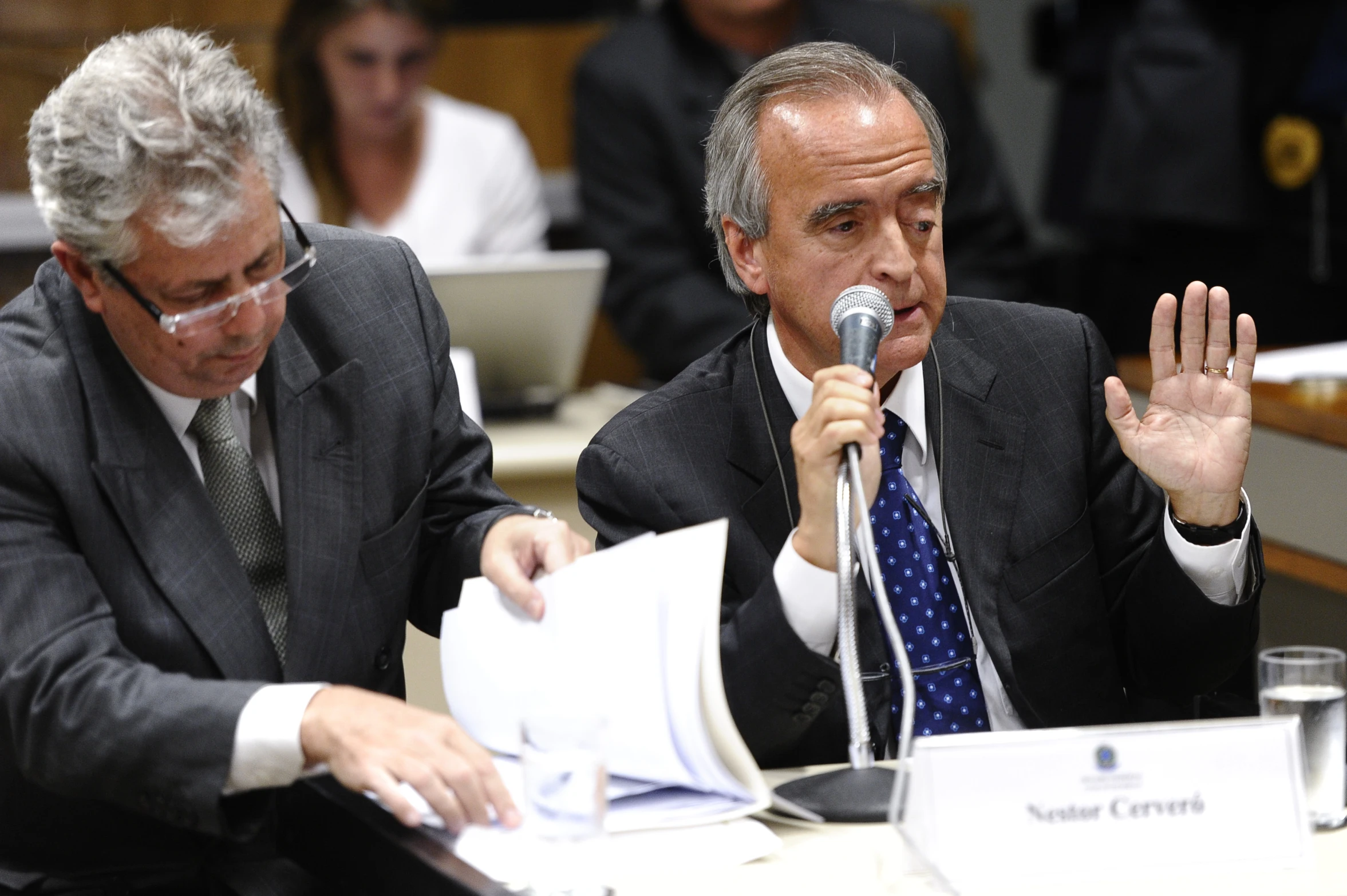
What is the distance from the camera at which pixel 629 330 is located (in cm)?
401

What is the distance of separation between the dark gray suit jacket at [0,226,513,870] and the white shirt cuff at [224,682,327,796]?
0.04ft

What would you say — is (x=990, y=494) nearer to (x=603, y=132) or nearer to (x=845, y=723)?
(x=845, y=723)

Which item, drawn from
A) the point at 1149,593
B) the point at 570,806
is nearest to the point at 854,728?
the point at 570,806

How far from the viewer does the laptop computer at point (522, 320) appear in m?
3.39

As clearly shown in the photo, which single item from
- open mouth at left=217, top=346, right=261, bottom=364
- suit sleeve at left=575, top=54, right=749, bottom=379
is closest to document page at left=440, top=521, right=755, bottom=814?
open mouth at left=217, top=346, right=261, bottom=364

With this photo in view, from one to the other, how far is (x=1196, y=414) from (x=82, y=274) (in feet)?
3.96

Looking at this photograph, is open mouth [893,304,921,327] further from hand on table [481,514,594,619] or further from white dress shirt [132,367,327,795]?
white dress shirt [132,367,327,795]

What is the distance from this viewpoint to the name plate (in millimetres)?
1412

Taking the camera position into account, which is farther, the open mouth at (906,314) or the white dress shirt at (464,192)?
the white dress shirt at (464,192)

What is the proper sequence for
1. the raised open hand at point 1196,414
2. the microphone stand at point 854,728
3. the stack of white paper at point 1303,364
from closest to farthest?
the microphone stand at point 854,728 → the raised open hand at point 1196,414 → the stack of white paper at point 1303,364

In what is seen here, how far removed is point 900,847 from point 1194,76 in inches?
116

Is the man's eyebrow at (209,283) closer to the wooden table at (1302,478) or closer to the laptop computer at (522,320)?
the laptop computer at (522,320)

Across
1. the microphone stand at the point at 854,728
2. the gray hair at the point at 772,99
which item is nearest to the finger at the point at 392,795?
the microphone stand at the point at 854,728

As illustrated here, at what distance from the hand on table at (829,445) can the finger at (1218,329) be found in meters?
0.43
